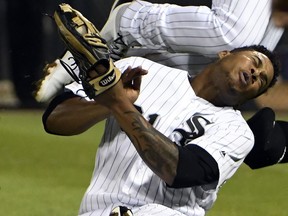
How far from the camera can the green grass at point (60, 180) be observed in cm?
545

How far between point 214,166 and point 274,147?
2.38ft

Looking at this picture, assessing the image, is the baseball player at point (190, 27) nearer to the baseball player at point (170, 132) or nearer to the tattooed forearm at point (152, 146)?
the baseball player at point (170, 132)

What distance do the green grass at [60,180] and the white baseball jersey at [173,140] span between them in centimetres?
167

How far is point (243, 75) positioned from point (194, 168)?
55 centimetres

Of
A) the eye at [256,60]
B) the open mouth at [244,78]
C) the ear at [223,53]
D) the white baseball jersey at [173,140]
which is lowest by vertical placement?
the white baseball jersey at [173,140]

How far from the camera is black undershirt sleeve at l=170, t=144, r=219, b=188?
3178mm

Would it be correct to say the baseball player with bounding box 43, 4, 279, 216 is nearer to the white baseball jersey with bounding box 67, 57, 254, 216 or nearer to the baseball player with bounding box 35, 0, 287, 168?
the white baseball jersey with bounding box 67, 57, 254, 216

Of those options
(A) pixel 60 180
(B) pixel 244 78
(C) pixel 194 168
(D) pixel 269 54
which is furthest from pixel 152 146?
(A) pixel 60 180

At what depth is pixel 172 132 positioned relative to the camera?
356cm

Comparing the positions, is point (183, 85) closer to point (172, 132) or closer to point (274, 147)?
point (172, 132)

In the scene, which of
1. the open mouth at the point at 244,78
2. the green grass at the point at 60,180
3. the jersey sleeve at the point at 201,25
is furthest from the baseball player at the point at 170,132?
the green grass at the point at 60,180

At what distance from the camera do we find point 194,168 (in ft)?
10.5

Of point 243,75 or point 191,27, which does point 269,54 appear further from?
point 191,27

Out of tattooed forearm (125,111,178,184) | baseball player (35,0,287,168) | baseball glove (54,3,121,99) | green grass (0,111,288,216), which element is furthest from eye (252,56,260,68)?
green grass (0,111,288,216)
